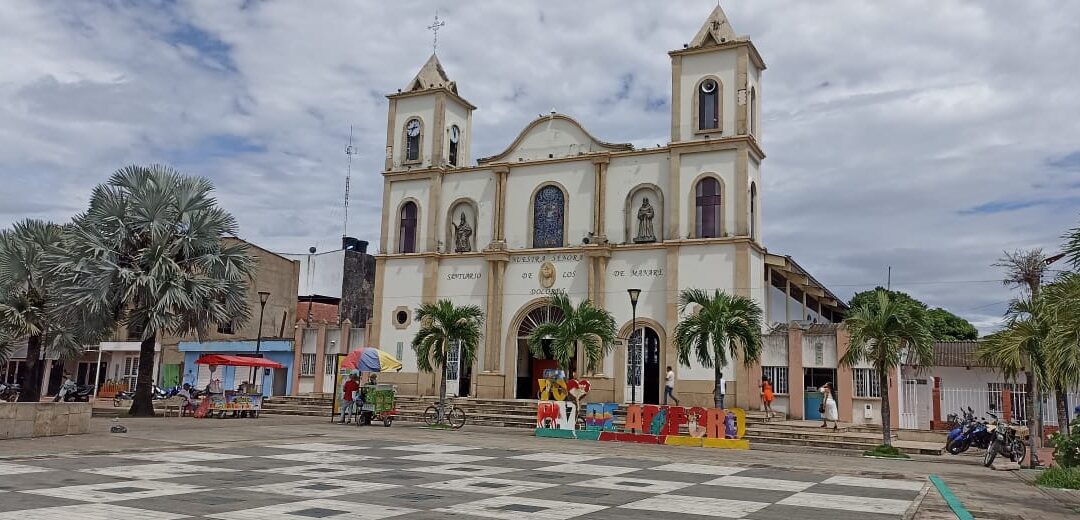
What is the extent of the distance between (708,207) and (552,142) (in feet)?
22.3

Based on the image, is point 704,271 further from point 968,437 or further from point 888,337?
point 968,437

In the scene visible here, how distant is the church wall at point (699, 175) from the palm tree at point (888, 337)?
30.3 feet

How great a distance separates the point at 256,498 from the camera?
30.8 feet

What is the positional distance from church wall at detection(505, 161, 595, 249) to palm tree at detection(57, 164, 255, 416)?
10247 mm

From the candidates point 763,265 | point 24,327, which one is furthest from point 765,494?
point 24,327

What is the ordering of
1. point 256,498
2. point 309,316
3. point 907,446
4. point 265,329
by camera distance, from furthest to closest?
point 309,316
point 265,329
point 907,446
point 256,498

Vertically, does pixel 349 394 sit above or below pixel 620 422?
above

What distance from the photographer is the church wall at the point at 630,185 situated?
30.0m

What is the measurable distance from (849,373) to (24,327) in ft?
85.1

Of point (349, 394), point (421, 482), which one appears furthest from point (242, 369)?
point (421, 482)

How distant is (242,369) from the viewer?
3862cm

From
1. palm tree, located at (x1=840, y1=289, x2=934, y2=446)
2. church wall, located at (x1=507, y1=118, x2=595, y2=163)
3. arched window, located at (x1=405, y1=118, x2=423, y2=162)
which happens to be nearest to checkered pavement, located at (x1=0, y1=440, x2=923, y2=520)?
palm tree, located at (x1=840, y1=289, x2=934, y2=446)

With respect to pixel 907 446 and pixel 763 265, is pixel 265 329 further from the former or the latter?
pixel 907 446

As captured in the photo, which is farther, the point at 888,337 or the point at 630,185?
the point at 630,185
